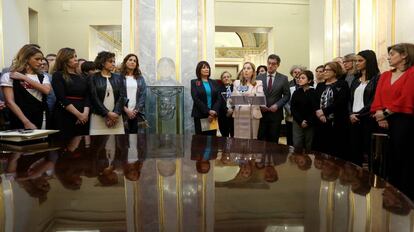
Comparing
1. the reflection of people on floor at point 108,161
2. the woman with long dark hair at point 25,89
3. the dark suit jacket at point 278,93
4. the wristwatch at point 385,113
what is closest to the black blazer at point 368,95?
the wristwatch at point 385,113

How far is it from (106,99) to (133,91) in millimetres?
607

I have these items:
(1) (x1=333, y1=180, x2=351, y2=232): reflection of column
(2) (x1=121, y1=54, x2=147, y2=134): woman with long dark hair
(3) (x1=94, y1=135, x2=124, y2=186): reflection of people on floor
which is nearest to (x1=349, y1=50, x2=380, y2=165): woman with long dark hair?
(2) (x1=121, y1=54, x2=147, y2=134): woman with long dark hair

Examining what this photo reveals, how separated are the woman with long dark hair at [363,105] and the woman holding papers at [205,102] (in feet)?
4.92

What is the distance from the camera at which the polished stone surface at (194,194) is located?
677mm

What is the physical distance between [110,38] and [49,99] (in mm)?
8165

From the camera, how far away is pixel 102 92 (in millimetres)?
3582

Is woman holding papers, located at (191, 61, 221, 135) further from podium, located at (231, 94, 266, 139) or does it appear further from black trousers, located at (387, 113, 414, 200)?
black trousers, located at (387, 113, 414, 200)

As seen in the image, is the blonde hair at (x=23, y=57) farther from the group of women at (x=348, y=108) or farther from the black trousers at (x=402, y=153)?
the black trousers at (x=402, y=153)

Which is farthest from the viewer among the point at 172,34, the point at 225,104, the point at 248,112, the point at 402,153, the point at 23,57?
the point at 172,34

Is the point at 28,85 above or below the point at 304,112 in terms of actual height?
above

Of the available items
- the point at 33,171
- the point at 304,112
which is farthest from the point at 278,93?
the point at 33,171

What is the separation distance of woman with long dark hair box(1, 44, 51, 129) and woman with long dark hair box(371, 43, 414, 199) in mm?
2768

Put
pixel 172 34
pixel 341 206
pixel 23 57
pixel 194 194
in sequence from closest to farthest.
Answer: pixel 341 206 < pixel 194 194 < pixel 23 57 < pixel 172 34

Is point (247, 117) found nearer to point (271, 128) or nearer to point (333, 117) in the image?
point (271, 128)
